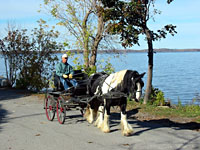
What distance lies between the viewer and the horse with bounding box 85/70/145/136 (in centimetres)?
827

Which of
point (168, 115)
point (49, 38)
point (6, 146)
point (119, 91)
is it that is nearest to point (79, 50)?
point (49, 38)

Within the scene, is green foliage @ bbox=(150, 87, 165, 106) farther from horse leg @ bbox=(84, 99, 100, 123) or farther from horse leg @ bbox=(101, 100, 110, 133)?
horse leg @ bbox=(101, 100, 110, 133)

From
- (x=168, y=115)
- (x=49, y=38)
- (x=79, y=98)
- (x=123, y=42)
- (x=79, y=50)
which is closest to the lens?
(x=79, y=98)

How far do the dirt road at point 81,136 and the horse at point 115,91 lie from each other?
333mm

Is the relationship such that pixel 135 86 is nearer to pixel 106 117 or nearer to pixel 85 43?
pixel 106 117

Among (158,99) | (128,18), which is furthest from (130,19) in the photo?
(158,99)

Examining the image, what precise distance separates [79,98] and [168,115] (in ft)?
12.2

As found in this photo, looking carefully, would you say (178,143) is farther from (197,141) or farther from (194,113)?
(194,113)

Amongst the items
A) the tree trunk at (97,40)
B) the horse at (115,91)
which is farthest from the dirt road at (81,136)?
the tree trunk at (97,40)

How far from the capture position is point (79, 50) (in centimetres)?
1770

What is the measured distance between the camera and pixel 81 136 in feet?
28.0

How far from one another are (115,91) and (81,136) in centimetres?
156

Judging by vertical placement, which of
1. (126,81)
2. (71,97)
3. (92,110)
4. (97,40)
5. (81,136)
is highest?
(97,40)

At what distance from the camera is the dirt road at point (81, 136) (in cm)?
755
